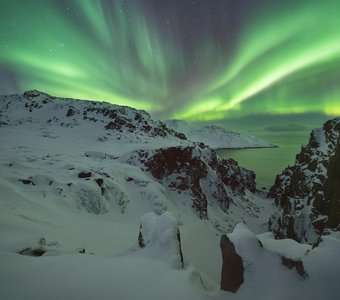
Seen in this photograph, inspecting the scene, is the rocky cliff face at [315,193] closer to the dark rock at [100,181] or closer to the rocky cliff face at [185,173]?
the rocky cliff face at [185,173]

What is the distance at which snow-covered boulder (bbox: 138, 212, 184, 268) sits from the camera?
8.36 m

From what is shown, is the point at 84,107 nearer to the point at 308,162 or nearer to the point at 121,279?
the point at 308,162

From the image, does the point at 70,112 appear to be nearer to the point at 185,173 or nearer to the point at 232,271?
the point at 185,173

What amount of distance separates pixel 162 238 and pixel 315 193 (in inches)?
1302

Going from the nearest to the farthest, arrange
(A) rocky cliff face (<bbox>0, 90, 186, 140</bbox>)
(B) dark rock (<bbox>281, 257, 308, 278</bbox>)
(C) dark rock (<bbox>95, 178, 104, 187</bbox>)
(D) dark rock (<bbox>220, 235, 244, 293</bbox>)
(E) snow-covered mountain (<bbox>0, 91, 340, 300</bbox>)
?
1. (E) snow-covered mountain (<bbox>0, 91, 340, 300</bbox>)
2. (B) dark rock (<bbox>281, 257, 308, 278</bbox>)
3. (D) dark rock (<bbox>220, 235, 244, 293</bbox>)
4. (C) dark rock (<bbox>95, 178, 104, 187</bbox>)
5. (A) rocky cliff face (<bbox>0, 90, 186, 140</bbox>)

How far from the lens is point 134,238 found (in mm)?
19469

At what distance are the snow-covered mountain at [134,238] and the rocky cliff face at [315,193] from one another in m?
A: 10.0

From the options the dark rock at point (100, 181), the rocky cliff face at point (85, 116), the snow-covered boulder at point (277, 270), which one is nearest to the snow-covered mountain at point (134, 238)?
the snow-covered boulder at point (277, 270)

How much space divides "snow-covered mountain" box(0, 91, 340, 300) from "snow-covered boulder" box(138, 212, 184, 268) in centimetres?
4

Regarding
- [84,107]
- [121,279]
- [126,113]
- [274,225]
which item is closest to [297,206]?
[274,225]

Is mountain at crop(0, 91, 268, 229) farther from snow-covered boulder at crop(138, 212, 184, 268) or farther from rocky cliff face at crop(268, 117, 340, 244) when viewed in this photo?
snow-covered boulder at crop(138, 212, 184, 268)

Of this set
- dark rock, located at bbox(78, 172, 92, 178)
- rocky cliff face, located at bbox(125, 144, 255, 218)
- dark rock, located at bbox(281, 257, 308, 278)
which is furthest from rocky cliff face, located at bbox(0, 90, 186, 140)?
dark rock, located at bbox(281, 257, 308, 278)

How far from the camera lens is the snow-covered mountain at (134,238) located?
248 inches

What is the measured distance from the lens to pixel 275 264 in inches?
280
